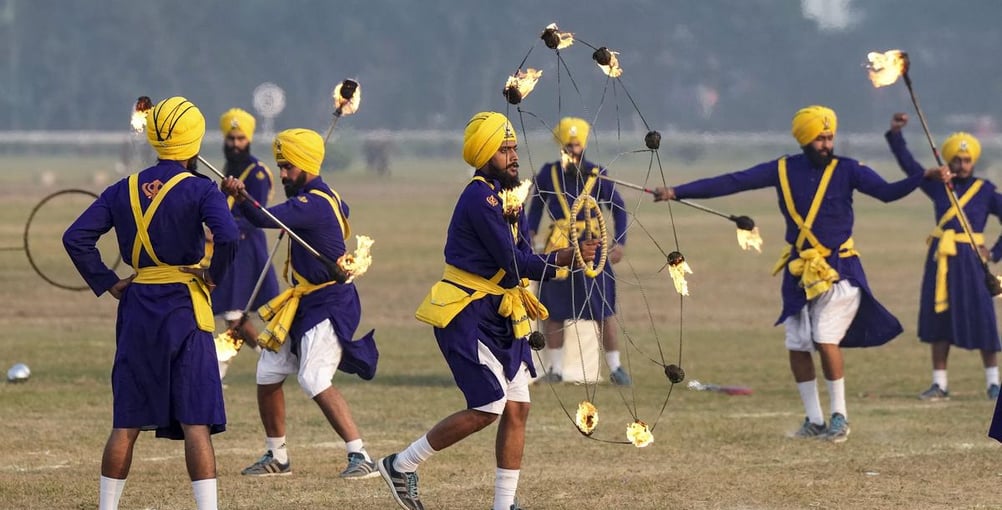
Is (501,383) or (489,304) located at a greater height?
(489,304)

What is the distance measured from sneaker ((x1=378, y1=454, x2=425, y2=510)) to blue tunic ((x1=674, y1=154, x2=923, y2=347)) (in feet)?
12.4

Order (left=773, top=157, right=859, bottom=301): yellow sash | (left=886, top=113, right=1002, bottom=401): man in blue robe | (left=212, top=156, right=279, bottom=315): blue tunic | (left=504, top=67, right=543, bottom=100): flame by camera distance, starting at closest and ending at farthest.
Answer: (left=504, top=67, right=543, bottom=100): flame → (left=773, top=157, right=859, bottom=301): yellow sash → (left=212, top=156, right=279, bottom=315): blue tunic → (left=886, top=113, right=1002, bottom=401): man in blue robe

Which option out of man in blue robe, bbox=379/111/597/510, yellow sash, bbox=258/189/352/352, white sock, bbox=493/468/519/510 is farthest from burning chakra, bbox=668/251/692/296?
yellow sash, bbox=258/189/352/352

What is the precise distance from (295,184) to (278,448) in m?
1.51

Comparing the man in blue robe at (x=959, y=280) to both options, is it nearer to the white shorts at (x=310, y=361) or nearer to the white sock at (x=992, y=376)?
the white sock at (x=992, y=376)

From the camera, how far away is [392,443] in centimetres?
1211

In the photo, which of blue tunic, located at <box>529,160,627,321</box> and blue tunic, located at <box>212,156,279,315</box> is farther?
blue tunic, located at <box>529,160,627,321</box>

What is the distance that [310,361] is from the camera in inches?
422

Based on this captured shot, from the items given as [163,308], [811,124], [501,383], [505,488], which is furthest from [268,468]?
[811,124]

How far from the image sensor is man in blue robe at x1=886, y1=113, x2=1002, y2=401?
1500 cm

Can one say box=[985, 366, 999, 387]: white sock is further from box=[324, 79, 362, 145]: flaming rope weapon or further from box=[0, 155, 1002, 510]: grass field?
box=[324, 79, 362, 145]: flaming rope weapon

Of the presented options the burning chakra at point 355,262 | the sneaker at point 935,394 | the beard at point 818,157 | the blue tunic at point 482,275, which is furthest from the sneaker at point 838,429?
the blue tunic at point 482,275

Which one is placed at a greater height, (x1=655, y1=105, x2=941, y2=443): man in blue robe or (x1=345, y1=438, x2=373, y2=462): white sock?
(x1=655, y1=105, x2=941, y2=443): man in blue robe

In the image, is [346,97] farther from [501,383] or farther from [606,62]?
[501,383]
